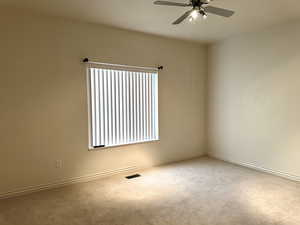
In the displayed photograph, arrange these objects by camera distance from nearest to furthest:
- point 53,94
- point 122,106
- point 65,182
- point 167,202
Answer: point 167,202 → point 53,94 → point 65,182 → point 122,106

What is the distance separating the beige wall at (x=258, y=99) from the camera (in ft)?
11.6

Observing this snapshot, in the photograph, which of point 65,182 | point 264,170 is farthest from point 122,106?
point 264,170

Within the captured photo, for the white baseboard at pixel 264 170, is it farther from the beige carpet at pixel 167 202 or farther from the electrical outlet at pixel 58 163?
the electrical outlet at pixel 58 163

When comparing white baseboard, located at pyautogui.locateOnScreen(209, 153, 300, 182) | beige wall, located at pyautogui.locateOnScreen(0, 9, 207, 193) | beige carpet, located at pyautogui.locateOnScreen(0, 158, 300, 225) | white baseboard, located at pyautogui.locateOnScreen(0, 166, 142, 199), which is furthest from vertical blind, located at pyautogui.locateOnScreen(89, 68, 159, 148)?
white baseboard, located at pyautogui.locateOnScreen(209, 153, 300, 182)

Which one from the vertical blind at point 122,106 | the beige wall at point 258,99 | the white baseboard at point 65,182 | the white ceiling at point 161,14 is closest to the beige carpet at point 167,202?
the white baseboard at point 65,182

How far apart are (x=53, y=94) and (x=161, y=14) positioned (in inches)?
78.3

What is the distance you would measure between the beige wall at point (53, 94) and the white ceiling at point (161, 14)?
0.25m

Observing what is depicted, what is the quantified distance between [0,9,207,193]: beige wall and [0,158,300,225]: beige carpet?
0.37 metres

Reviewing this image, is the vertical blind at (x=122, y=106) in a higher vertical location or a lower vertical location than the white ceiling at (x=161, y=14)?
lower

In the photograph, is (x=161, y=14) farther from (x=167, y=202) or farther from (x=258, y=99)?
(x=167, y=202)

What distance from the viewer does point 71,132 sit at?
345 centimetres

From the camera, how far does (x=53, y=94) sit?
10.8 ft

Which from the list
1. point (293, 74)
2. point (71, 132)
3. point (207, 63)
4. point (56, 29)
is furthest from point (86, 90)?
point (293, 74)

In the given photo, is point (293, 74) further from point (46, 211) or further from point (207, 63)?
point (46, 211)
